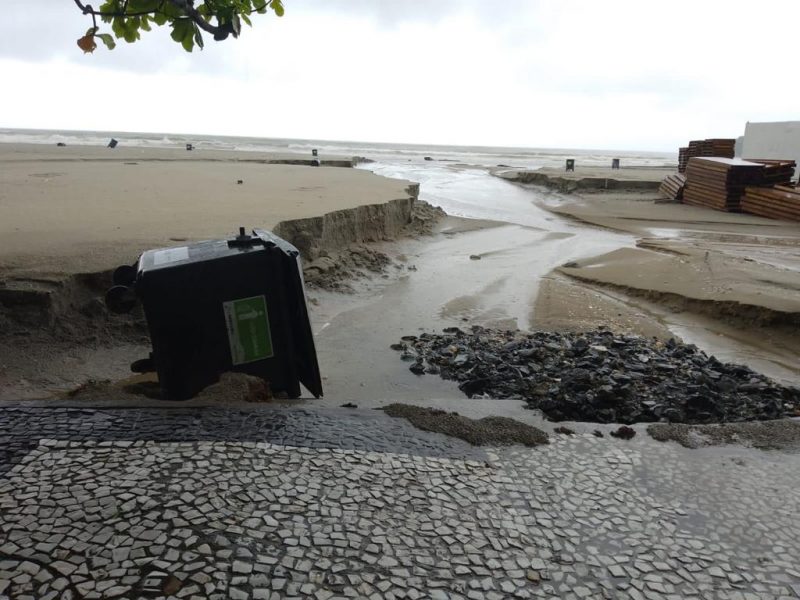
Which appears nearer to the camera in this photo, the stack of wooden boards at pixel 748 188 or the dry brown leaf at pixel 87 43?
the dry brown leaf at pixel 87 43

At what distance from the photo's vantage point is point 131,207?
7949 millimetres

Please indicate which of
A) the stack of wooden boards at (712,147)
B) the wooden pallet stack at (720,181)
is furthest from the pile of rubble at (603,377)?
the stack of wooden boards at (712,147)

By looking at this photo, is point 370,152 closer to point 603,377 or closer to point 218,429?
point 603,377

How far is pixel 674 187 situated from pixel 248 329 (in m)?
17.4

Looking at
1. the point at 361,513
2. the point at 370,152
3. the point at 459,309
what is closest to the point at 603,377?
the point at 361,513

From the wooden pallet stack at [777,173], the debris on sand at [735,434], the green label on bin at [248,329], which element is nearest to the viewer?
the green label on bin at [248,329]

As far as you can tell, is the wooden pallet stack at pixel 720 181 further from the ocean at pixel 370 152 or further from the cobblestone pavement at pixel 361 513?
the ocean at pixel 370 152

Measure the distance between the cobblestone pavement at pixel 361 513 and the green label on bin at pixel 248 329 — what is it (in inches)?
12.7

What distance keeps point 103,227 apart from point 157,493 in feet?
15.9

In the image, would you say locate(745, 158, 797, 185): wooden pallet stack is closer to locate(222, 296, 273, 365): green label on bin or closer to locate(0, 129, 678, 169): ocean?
locate(222, 296, 273, 365): green label on bin

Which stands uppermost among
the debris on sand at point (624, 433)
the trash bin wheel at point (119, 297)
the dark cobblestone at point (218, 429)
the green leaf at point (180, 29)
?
the green leaf at point (180, 29)

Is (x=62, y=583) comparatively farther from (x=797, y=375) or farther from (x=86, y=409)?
(x=797, y=375)

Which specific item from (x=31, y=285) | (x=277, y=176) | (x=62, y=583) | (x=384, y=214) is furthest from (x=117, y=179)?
(x=62, y=583)

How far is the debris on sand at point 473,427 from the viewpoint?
3115mm
